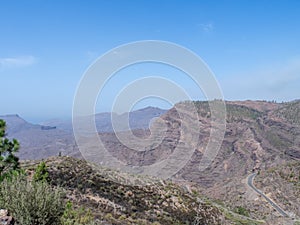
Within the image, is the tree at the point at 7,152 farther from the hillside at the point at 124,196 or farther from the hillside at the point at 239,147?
the hillside at the point at 239,147

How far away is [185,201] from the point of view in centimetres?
3044

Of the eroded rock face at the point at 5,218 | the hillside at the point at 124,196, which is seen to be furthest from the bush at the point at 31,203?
the hillside at the point at 124,196

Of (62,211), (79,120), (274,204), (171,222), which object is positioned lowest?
(274,204)

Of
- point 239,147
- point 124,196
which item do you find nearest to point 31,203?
point 124,196

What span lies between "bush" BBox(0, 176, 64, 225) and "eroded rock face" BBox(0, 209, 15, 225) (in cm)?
40

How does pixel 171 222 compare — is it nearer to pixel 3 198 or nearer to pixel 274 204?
pixel 3 198

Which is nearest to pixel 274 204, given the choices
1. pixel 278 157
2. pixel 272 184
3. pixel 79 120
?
pixel 272 184

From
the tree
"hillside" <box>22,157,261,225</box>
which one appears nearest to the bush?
the tree

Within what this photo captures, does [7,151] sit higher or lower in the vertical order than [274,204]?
higher

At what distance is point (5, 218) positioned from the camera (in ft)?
23.0

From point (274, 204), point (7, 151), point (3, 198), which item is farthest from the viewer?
point (274, 204)

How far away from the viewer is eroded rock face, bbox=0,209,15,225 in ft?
22.7

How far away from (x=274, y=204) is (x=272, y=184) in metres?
10.5

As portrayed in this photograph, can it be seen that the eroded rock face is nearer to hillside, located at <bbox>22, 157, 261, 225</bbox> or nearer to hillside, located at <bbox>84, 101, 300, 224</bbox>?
hillside, located at <bbox>22, 157, 261, 225</bbox>
